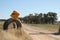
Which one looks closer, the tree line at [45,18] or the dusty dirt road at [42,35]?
the dusty dirt road at [42,35]

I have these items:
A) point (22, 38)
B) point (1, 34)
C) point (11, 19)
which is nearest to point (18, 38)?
point (22, 38)

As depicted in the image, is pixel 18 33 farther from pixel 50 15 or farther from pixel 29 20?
pixel 29 20

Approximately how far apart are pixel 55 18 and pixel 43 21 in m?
8.15

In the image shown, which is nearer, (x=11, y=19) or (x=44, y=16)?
(x=11, y=19)

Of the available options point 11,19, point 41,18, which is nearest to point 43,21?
point 41,18

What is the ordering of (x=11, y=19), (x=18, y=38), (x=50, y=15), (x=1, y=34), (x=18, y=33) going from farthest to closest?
(x=50, y=15) < (x=11, y=19) < (x=18, y=33) < (x=18, y=38) < (x=1, y=34)

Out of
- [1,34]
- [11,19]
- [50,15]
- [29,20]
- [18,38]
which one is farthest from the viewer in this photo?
[29,20]

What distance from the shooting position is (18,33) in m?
14.5

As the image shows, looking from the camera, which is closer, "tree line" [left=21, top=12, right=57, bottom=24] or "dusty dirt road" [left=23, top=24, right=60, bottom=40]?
"dusty dirt road" [left=23, top=24, right=60, bottom=40]

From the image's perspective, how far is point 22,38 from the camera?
45.6 ft

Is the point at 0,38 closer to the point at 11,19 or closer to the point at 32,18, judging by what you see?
the point at 11,19

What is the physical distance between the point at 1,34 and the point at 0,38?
789 mm

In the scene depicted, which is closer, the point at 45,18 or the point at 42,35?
the point at 42,35

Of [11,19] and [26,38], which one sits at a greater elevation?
[11,19]
